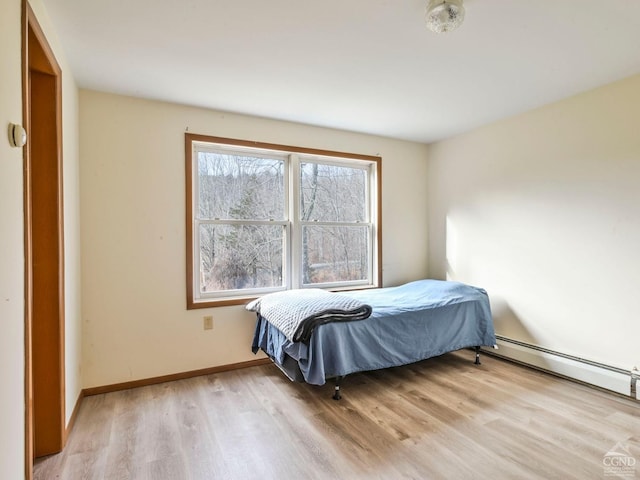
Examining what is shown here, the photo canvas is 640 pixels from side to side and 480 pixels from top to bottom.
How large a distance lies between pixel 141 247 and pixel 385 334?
2073 mm

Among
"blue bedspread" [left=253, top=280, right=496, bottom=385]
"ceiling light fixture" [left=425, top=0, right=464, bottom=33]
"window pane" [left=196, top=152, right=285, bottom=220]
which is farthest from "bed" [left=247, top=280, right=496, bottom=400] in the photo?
"ceiling light fixture" [left=425, top=0, right=464, bottom=33]

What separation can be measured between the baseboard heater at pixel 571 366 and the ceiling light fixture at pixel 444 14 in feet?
8.84

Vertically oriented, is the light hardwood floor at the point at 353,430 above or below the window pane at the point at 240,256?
below

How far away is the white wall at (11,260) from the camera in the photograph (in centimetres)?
115

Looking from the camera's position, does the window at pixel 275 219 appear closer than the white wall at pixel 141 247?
No

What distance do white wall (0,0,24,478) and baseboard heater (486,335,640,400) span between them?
3.54 m

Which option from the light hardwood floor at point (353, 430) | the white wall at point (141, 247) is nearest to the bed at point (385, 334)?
the light hardwood floor at point (353, 430)

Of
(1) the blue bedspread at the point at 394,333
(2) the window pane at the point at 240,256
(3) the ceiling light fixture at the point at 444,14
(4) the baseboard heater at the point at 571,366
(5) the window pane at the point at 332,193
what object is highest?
(3) the ceiling light fixture at the point at 444,14

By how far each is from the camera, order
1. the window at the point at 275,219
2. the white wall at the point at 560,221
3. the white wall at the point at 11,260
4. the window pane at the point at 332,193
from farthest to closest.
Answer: the window pane at the point at 332,193
the window at the point at 275,219
the white wall at the point at 560,221
the white wall at the point at 11,260

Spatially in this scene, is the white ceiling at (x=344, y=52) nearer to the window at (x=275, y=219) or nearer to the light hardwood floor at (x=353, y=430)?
the window at (x=275, y=219)

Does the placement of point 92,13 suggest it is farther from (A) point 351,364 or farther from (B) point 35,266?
(A) point 351,364

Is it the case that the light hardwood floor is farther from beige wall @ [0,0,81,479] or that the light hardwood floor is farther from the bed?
beige wall @ [0,0,81,479]

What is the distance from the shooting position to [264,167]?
10.9 feet

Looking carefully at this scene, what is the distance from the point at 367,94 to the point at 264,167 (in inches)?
47.0
